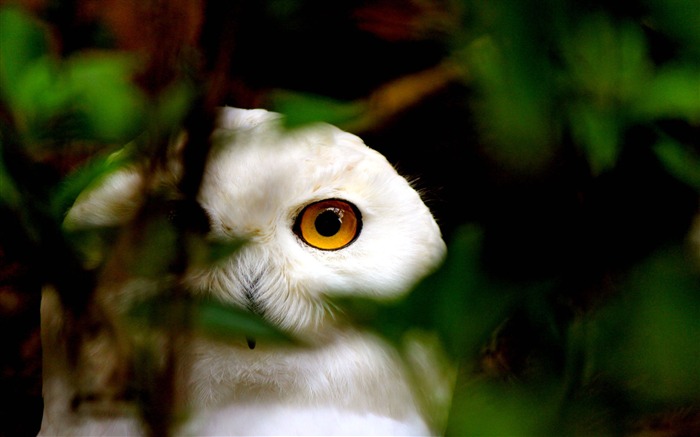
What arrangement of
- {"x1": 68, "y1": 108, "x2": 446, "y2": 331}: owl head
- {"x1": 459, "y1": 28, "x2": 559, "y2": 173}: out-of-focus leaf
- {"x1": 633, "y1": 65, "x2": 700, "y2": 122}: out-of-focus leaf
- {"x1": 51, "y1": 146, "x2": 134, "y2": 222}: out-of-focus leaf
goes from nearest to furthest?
{"x1": 459, "y1": 28, "x2": 559, "y2": 173}: out-of-focus leaf, {"x1": 633, "y1": 65, "x2": 700, "y2": 122}: out-of-focus leaf, {"x1": 51, "y1": 146, "x2": 134, "y2": 222}: out-of-focus leaf, {"x1": 68, "y1": 108, "x2": 446, "y2": 331}: owl head

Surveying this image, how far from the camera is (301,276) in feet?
4.30

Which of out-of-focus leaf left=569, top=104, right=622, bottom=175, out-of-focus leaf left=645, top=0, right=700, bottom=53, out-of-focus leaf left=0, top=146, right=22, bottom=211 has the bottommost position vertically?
out-of-focus leaf left=0, top=146, right=22, bottom=211

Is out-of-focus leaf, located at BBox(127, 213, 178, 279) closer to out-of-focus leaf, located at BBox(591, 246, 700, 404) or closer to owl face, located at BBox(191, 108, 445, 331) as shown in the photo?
out-of-focus leaf, located at BBox(591, 246, 700, 404)

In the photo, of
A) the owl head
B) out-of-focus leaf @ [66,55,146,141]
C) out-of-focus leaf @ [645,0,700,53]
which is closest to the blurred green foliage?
out-of-focus leaf @ [645,0,700,53]

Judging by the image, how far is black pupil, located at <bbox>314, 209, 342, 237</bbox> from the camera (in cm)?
133

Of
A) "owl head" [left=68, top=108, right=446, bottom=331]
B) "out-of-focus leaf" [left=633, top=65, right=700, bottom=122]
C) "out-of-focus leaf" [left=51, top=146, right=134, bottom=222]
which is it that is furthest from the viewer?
"owl head" [left=68, top=108, right=446, bottom=331]

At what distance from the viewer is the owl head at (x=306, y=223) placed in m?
1.24

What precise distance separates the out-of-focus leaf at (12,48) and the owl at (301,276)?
52 centimetres

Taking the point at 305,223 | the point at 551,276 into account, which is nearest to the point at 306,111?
the point at 551,276

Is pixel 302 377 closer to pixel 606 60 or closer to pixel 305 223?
pixel 305 223

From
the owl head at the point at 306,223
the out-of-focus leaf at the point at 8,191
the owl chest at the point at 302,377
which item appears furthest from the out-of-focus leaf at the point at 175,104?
the owl chest at the point at 302,377

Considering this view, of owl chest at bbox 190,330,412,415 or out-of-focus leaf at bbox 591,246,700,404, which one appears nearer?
out-of-focus leaf at bbox 591,246,700,404

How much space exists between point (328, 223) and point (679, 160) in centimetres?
80

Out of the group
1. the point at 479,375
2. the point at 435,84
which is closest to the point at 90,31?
the point at 435,84
